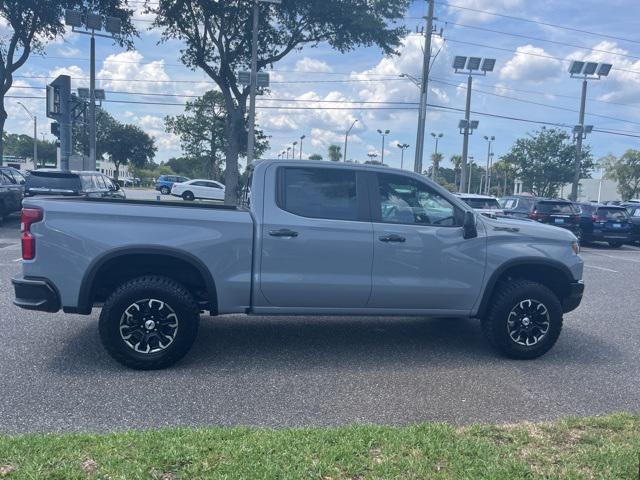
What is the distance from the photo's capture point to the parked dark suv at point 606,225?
19.5m

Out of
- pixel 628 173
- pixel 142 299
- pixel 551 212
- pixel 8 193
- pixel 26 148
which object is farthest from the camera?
pixel 26 148

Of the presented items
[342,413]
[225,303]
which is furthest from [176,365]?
[342,413]

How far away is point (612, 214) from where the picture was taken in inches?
780

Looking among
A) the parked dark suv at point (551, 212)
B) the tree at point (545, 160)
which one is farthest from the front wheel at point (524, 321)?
the tree at point (545, 160)

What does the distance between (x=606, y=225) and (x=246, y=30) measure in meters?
15.8

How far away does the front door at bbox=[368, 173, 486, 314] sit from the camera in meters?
5.54

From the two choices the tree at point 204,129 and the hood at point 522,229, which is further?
the tree at point 204,129

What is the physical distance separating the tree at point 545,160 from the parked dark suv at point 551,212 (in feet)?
96.7

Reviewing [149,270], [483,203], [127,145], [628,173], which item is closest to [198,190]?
[483,203]

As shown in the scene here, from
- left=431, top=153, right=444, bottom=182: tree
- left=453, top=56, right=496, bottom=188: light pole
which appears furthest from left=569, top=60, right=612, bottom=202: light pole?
left=431, top=153, right=444, bottom=182: tree

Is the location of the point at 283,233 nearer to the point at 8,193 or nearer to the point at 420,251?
the point at 420,251

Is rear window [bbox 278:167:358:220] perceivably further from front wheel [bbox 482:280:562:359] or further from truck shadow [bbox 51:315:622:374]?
front wheel [bbox 482:280:562:359]

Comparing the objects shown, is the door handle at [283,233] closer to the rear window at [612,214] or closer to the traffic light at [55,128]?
the rear window at [612,214]

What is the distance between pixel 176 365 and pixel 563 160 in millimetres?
46894
